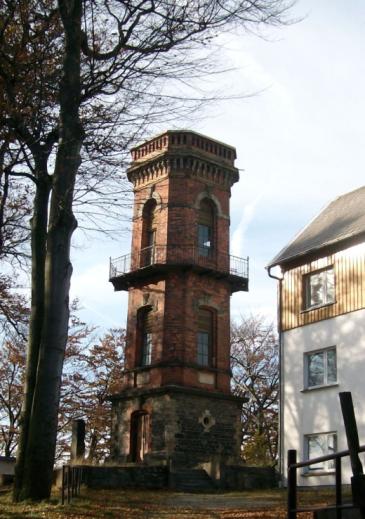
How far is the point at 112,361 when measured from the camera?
43.2 m

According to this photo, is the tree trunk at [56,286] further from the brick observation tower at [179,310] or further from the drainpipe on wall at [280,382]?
the brick observation tower at [179,310]

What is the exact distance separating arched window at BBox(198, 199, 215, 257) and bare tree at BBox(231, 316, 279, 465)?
12566 mm

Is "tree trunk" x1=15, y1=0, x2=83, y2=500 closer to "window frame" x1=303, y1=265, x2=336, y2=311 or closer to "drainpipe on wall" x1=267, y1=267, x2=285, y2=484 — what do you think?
"window frame" x1=303, y1=265, x2=336, y2=311

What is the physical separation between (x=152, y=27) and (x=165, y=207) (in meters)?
19.0

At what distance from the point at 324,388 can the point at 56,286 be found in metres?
11.9

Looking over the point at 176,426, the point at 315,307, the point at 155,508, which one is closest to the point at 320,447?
the point at 315,307

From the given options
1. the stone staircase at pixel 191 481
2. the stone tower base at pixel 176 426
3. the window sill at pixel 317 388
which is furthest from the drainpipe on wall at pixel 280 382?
the stone tower base at pixel 176 426

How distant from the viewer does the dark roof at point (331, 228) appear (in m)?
23.6

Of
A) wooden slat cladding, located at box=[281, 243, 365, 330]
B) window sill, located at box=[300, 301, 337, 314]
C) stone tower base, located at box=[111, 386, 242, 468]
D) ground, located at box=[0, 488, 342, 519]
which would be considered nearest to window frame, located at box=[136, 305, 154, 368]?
stone tower base, located at box=[111, 386, 242, 468]

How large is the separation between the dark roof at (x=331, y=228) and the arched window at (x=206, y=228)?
6837 mm

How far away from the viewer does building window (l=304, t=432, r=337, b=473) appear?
72.7 feet

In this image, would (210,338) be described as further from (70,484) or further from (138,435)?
(70,484)

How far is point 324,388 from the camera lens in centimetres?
2291

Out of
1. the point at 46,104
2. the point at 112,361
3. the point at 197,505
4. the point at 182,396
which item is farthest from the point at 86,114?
the point at 112,361
